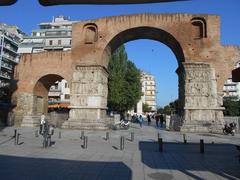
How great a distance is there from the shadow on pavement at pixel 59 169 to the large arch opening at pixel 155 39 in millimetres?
16549

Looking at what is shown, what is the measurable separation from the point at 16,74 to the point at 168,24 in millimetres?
14802

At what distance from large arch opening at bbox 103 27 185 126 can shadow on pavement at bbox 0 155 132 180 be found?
16549mm

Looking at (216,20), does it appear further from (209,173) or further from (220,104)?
(209,173)

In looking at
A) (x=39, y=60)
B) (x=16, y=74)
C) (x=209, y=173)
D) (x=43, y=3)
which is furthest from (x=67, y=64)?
(x=43, y=3)

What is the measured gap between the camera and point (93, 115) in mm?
23719

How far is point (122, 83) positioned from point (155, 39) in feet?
46.4

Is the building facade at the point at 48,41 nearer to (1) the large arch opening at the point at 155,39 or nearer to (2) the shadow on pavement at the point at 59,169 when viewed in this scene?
(1) the large arch opening at the point at 155,39

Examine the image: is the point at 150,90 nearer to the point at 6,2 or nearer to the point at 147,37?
the point at 147,37

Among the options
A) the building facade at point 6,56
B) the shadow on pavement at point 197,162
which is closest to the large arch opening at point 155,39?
the shadow on pavement at point 197,162

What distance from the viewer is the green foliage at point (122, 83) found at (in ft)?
126

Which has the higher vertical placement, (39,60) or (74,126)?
(39,60)

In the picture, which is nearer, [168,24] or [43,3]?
[43,3]

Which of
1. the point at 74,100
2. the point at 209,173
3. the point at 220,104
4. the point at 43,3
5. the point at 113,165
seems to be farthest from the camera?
the point at 74,100

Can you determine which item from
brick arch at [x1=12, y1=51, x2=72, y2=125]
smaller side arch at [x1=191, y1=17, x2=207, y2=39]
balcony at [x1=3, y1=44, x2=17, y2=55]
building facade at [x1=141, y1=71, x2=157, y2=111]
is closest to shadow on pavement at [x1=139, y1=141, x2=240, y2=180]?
smaller side arch at [x1=191, y1=17, x2=207, y2=39]
